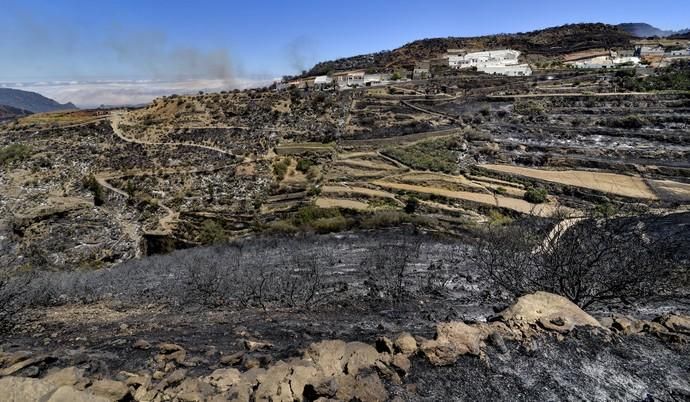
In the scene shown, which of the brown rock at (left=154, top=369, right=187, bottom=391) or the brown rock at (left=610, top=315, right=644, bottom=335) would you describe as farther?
the brown rock at (left=610, top=315, right=644, bottom=335)

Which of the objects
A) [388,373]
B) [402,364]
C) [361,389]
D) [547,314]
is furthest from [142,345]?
[547,314]

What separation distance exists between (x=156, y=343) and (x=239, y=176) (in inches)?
906

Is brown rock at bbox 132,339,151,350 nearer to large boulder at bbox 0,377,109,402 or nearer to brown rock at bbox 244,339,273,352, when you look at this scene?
brown rock at bbox 244,339,273,352

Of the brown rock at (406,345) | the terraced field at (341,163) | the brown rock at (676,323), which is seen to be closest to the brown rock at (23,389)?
the brown rock at (406,345)

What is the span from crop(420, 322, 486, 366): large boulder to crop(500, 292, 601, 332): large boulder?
0.89 metres

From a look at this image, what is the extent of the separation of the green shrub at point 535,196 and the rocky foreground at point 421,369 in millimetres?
15288

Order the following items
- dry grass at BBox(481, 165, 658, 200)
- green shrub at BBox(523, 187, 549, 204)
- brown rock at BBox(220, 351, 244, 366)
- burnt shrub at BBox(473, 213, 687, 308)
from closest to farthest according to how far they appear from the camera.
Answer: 1. brown rock at BBox(220, 351, 244, 366)
2. burnt shrub at BBox(473, 213, 687, 308)
3. dry grass at BBox(481, 165, 658, 200)
4. green shrub at BBox(523, 187, 549, 204)

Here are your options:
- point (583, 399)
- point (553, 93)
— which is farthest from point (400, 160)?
point (583, 399)

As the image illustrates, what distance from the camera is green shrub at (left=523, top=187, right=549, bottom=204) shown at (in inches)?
818

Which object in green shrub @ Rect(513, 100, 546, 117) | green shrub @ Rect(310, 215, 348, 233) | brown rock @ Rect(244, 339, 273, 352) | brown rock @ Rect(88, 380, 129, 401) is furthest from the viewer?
green shrub @ Rect(513, 100, 546, 117)

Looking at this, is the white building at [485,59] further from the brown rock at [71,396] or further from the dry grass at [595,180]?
the brown rock at [71,396]

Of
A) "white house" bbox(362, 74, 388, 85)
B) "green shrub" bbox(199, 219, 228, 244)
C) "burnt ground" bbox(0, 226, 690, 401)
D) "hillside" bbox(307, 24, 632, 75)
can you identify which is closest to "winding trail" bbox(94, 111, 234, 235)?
"green shrub" bbox(199, 219, 228, 244)

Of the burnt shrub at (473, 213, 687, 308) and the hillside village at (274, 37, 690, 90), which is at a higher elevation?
the hillside village at (274, 37, 690, 90)

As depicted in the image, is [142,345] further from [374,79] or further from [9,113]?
[9,113]
